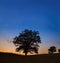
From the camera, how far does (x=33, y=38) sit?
7069 cm

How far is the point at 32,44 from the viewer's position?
70688 millimetres

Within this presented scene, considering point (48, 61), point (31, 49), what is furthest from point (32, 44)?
point (48, 61)

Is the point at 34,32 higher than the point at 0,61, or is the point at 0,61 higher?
the point at 34,32

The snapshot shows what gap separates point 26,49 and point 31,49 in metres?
2.00

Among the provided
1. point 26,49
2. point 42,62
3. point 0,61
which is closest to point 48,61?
point 42,62

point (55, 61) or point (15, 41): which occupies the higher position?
point (15, 41)

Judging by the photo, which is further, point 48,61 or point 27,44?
point 27,44

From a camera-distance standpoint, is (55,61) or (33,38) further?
(33,38)

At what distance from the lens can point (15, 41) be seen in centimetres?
7144

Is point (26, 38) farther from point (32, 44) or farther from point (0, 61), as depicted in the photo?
point (0, 61)

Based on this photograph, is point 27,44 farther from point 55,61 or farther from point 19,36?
point 55,61

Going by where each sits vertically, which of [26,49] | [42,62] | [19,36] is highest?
[19,36]

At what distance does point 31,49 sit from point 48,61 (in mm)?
38850

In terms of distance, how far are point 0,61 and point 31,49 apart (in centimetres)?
3891
